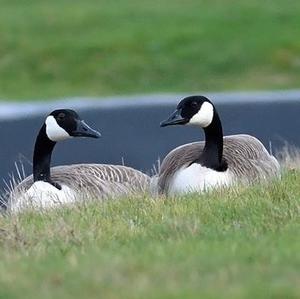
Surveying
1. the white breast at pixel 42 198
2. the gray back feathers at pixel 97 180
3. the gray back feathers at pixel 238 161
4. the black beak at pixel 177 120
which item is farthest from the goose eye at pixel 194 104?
the white breast at pixel 42 198

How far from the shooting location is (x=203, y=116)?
451 inches

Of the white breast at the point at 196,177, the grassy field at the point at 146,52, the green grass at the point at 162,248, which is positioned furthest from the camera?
the grassy field at the point at 146,52

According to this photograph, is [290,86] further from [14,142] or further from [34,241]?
[34,241]

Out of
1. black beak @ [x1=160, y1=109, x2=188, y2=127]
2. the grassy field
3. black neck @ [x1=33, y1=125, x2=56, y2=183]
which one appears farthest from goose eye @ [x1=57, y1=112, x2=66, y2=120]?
the grassy field

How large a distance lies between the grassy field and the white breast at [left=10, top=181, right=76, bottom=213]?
12.6 m

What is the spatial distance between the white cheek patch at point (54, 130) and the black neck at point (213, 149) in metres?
1.32

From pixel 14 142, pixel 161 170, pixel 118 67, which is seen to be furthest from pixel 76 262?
pixel 118 67

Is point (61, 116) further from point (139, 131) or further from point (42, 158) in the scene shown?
point (139, 131)

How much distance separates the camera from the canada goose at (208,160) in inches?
431

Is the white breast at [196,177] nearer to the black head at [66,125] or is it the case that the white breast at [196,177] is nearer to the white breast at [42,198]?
the white breast at [42,198]

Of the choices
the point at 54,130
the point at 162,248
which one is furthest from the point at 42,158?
the point at 162,248

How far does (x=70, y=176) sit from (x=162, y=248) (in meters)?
5.15

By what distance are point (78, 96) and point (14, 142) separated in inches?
316

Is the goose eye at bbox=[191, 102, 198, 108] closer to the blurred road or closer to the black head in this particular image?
the black head
